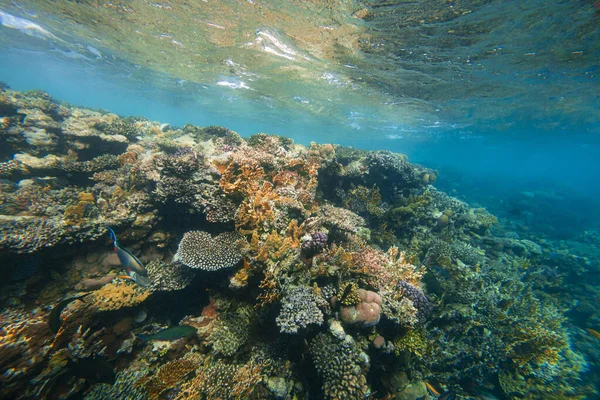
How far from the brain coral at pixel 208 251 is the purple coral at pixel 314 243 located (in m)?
1.53

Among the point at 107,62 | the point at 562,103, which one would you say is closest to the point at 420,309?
the point at 562,103

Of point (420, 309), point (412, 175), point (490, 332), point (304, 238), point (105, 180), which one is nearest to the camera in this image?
point (304, 238)

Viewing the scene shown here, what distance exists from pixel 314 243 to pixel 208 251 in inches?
94.2

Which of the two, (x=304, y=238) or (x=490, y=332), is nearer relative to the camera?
(x=304, y=238)

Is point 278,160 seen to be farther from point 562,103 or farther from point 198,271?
point 562,103

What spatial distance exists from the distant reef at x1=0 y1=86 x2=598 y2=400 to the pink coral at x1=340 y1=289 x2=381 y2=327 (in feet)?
0.09

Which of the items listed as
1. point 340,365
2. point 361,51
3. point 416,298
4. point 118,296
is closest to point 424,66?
point 361,51

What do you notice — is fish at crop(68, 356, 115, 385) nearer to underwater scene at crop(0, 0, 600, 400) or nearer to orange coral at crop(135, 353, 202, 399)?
underwater scene at crop(0, 0, 600, 400)

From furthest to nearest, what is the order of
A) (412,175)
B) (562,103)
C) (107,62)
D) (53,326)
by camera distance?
(107,62)
(562,103)
(412,175)
(53,326)

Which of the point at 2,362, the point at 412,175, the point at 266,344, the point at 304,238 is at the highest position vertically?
the point at 412,175

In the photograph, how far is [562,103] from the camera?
65.6 feet

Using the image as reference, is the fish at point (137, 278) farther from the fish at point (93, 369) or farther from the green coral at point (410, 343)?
the green coral at point (410, 343)

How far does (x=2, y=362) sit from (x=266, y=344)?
12.5 feet

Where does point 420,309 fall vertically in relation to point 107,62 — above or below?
below
